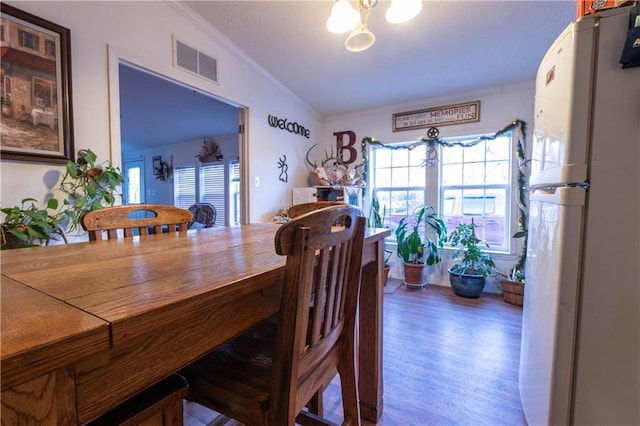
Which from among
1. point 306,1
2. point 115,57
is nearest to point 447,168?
point 306,1

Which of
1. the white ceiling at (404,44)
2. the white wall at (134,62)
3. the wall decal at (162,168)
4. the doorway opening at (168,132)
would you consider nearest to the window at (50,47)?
the white wall at (134,62)

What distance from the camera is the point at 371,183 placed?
4.00 m

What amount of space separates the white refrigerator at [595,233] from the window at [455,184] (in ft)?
8.24

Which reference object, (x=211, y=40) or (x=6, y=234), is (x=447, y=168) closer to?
(x=211, y=40)

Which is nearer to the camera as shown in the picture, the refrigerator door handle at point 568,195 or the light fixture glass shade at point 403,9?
the refrigerator door handle at point 568,195

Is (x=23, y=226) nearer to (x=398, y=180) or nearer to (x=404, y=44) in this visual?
(x=404, y=44)

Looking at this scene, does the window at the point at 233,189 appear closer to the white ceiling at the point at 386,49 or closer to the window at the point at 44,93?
the white ceiling at the point at 386,49

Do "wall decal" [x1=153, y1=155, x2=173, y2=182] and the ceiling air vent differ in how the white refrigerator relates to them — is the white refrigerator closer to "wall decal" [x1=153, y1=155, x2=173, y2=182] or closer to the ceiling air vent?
the ceiling air vent

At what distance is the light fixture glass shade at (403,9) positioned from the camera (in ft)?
4.67

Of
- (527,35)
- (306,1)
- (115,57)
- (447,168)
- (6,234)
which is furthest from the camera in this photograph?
(447,168)

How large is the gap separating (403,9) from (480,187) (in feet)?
8.35

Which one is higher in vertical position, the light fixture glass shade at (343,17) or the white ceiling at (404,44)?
the white ceiling at (404,44)

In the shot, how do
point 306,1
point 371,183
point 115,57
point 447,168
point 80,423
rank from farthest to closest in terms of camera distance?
point 371,183 < point 447,168 < point 306,1 < point 115,57 < point 80,423

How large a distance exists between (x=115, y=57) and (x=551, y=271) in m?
2.69
